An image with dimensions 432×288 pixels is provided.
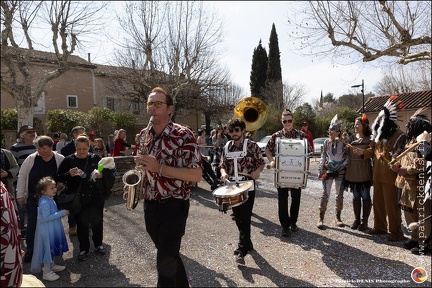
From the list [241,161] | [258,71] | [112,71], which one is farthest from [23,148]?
[258,71]

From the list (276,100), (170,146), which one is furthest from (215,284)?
(276,100)

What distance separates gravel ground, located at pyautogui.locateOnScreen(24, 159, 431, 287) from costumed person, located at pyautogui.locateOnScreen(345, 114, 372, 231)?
0.34m

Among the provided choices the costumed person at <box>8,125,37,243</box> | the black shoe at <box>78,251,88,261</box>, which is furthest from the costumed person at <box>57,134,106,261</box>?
the costumed person at <box>8,125,37,243</box>

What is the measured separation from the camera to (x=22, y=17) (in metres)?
11.4

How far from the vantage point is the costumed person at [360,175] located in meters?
5.55

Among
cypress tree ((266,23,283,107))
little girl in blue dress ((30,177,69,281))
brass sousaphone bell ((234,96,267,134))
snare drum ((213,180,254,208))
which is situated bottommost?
little girl in blue dress ((30,177,69,281))

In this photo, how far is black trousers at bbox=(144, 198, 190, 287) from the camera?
286 cm

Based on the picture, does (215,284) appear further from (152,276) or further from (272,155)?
(272,155)

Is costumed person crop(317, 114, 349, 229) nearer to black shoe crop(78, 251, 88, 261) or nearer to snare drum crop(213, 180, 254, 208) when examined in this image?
snare drum crop(213, 180, 254, 208)

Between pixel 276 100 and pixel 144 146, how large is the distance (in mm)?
35104

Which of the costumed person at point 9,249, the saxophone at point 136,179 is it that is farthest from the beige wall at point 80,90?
the costumed person at point 9,249

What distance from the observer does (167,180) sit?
2.91 metres

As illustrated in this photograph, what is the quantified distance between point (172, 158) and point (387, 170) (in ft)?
12.2

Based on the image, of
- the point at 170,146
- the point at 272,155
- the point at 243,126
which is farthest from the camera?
the point at 272,155
